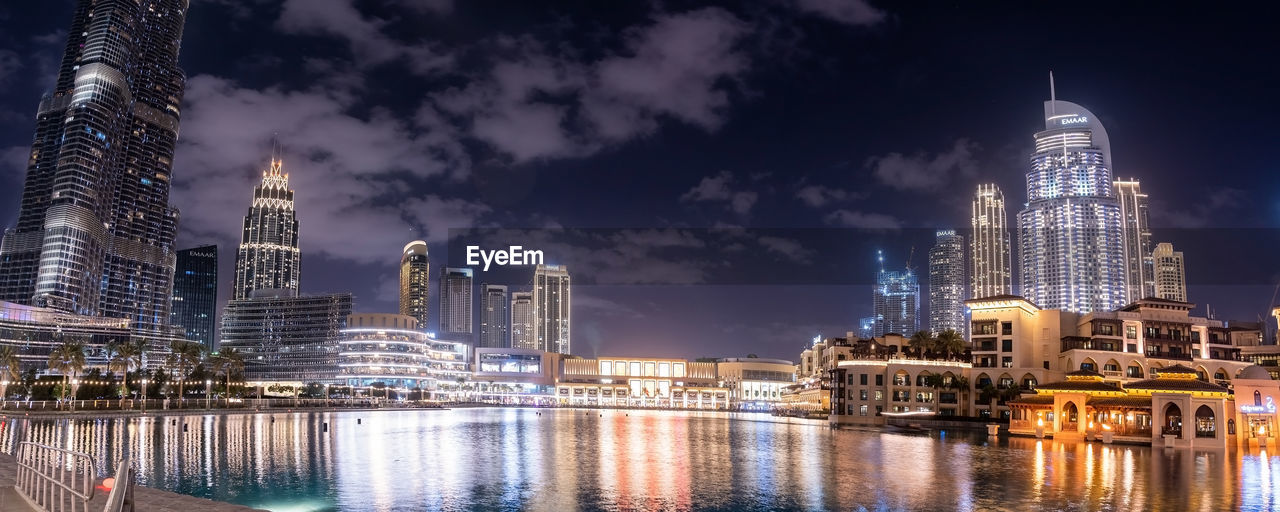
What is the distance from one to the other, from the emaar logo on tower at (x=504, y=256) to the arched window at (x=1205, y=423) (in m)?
69.4

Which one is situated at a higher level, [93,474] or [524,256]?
[524,256]

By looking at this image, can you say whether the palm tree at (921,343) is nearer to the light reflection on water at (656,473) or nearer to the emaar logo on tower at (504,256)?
the light reflection on water at (656,473)

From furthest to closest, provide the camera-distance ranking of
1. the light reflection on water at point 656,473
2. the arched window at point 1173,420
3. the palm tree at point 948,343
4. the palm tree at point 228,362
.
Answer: the palm tree at point 228,362 → the palm tree at point 948,343 → the arched window at point 1173,420 → the light reflection on water at point 656,473

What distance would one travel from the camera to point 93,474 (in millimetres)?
21406

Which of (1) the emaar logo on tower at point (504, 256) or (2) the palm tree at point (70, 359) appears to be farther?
(2) the palm tree at point (70, 359)

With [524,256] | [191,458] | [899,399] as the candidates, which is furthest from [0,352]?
[899,399]

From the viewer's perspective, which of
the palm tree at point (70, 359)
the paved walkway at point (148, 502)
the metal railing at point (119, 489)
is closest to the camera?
the metal railing at point (119, 489)

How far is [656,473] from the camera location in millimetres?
54969

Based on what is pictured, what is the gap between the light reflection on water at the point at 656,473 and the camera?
138ft

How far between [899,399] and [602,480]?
110 meters

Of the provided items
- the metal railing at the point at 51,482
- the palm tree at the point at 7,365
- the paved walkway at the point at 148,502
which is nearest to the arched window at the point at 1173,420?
the paved walkway at the point at 148,502

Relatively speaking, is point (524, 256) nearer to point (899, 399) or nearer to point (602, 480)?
point (602, 480)

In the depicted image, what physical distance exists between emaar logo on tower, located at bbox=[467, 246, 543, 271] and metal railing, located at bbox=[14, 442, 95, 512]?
69.6 meters

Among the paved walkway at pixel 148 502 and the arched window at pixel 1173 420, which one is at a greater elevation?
the paved walkway at pixel 148 502
